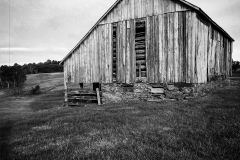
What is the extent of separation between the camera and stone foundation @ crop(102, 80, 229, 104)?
10922mm

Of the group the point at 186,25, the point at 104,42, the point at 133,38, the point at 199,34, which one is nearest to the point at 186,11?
the point at 186,25

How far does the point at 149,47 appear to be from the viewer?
12125 mm

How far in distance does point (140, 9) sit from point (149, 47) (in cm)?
277

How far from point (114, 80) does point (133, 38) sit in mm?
3375

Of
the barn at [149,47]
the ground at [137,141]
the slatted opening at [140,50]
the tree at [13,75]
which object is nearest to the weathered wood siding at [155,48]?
the barn at [149,47]

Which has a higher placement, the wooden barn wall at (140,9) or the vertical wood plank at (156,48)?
the wooden barn wall at (140,9)

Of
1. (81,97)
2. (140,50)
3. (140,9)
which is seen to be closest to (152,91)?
(140,50)

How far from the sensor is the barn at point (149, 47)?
10.9m

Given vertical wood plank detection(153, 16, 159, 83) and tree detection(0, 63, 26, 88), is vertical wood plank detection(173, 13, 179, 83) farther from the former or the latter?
tree detection(0, 63, 26, 88)

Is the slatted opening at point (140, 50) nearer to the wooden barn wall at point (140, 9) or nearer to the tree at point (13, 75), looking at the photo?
the wooden barn wall at point (140, 9)

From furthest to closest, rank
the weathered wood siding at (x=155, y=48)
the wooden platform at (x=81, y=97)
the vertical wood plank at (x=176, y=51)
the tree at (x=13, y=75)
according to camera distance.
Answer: the tree at (x=13, y=75) < the wooden platform at (x=81, y=97) < the vertical wood plank at (x=176, y=51) < the weathered wood siding at (x=155, y=48)

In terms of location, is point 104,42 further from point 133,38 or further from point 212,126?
point 212,126

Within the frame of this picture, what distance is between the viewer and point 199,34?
1092cm

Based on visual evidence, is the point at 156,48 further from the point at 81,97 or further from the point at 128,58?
the point at 81,97
